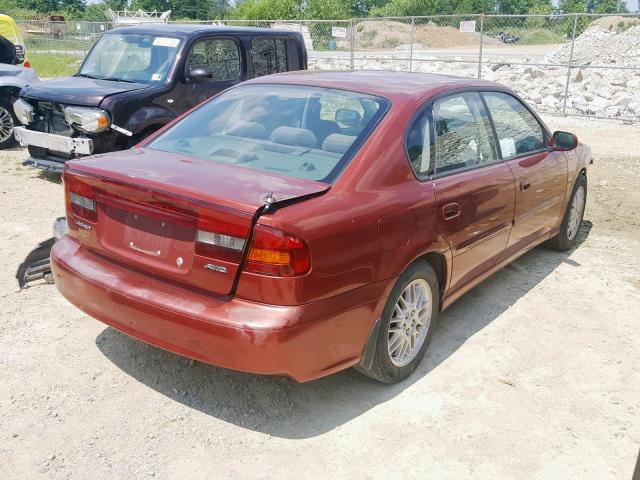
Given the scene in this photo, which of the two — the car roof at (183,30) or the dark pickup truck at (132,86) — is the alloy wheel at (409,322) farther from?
the car roof at (183,30)

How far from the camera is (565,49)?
26.8 metres

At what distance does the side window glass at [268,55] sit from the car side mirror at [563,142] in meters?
4.78

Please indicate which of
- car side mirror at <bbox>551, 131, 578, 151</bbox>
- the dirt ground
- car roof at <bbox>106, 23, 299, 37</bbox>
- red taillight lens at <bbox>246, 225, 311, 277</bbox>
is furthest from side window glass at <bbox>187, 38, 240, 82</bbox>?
red taillight lens at <bbox>246, 225, 311, 277</bbox>

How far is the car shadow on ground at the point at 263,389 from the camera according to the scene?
10.9 ft

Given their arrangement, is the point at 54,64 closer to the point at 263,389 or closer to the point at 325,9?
the point at 263,389

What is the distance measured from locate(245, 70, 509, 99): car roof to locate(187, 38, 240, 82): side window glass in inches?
159

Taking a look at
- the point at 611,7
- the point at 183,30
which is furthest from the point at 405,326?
the point at 611,7

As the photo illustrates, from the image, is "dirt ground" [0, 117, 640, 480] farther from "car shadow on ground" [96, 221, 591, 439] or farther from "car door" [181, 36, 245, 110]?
"car door" [181, 36, 245, 110]

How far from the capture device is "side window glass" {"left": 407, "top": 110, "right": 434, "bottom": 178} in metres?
3.59

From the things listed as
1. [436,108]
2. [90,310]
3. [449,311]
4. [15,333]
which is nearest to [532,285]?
[449,311]

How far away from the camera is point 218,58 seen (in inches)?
333

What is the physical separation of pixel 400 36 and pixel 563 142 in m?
36.3

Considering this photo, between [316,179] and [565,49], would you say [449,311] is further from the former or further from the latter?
[565,49]

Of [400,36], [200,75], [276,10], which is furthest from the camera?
[276,10]
